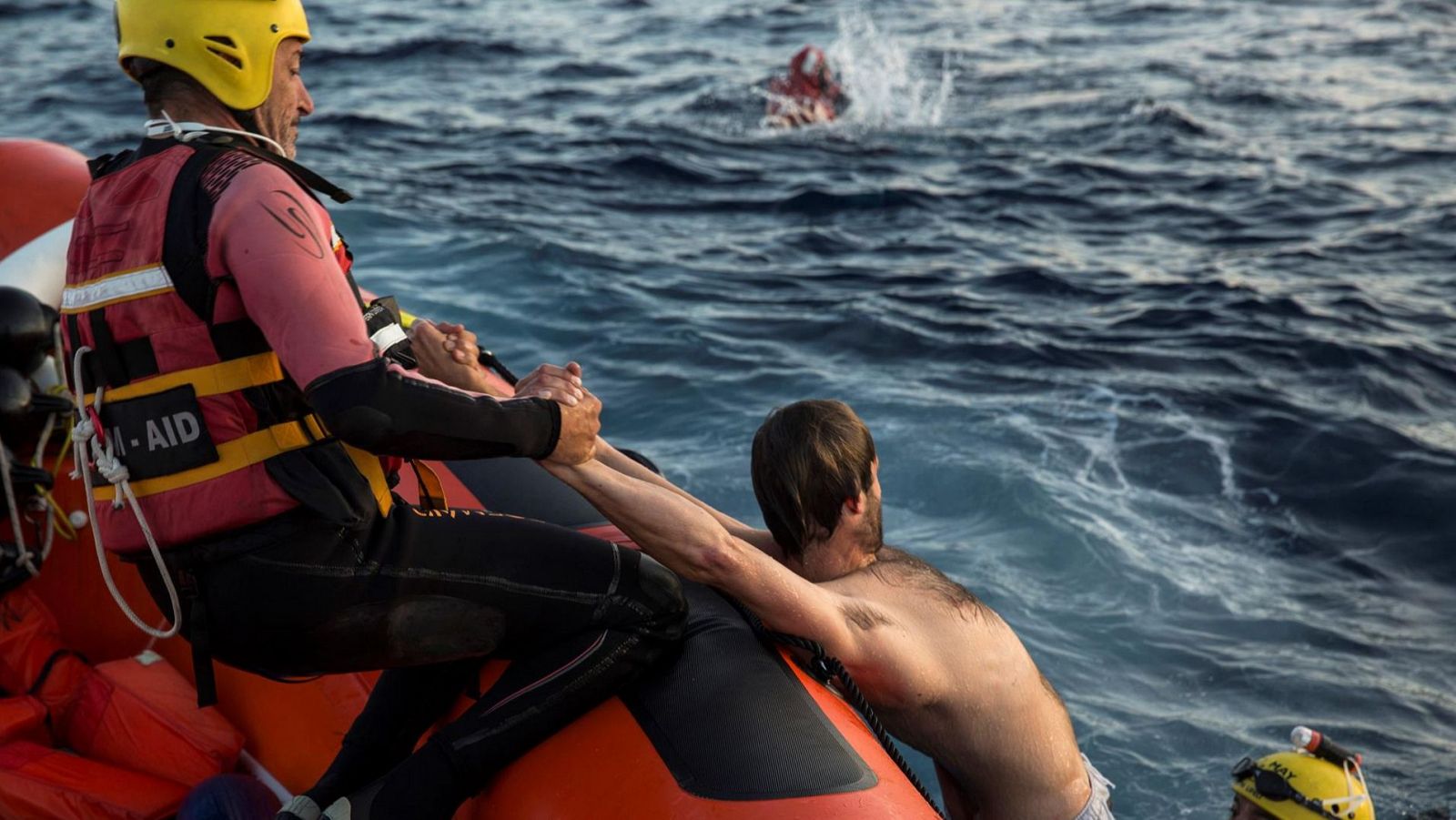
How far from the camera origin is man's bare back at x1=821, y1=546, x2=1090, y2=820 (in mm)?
3262

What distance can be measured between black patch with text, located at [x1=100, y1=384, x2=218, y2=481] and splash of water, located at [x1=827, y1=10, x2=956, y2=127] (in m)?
12.8

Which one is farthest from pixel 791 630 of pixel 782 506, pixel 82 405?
pixel 82 405

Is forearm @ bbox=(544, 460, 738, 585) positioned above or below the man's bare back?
above

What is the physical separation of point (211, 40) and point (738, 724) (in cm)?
191

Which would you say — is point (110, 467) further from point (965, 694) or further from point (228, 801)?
point (965, 694)

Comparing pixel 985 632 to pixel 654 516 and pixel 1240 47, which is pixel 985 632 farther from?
pixel 1240 47

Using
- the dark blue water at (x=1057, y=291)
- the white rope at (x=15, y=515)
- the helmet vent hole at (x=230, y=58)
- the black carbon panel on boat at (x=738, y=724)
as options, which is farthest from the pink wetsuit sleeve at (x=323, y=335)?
the dark blue water at (x=1057, y=291)


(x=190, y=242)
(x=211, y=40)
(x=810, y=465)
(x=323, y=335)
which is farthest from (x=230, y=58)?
(x=810, y=465)

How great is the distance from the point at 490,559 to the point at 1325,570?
498 cm

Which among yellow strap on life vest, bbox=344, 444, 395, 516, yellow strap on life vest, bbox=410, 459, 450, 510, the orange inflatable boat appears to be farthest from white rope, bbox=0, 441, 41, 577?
yellow strap on life vest, bbox=344, 444, 395, 516

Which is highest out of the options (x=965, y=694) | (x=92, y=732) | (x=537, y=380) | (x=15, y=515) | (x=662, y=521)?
(x=537, y=380)

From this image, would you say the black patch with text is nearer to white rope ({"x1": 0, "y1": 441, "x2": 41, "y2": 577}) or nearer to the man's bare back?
the man's bare back

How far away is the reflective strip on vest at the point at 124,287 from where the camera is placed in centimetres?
267

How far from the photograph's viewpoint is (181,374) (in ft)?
8.89
